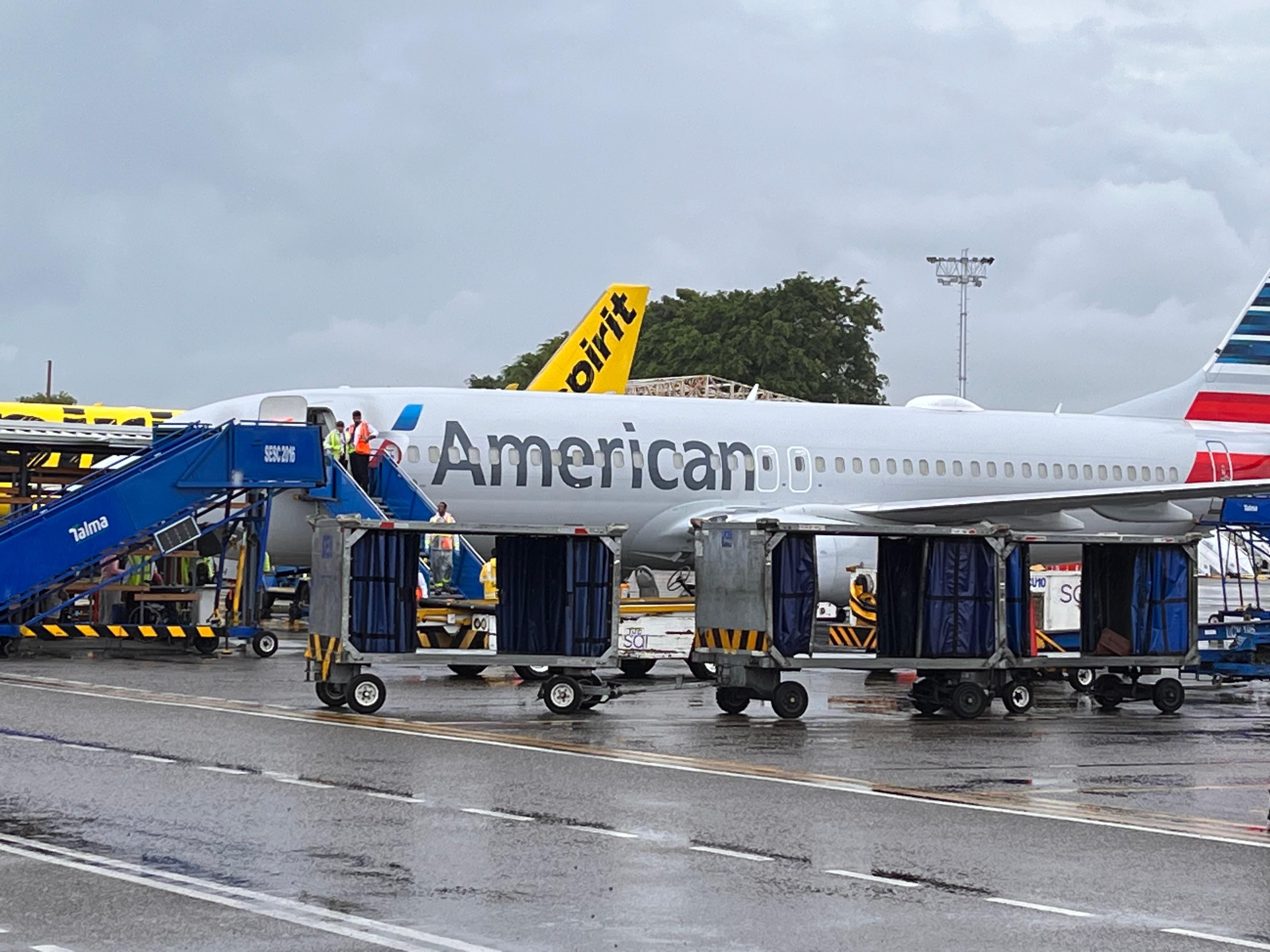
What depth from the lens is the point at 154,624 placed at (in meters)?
30.0

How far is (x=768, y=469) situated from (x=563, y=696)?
15372 mm

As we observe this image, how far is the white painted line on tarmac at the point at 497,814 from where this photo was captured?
39.6 feet

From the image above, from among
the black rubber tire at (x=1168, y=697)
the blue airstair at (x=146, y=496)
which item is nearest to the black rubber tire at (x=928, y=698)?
the black rubber tire at (x=1168, y=697)

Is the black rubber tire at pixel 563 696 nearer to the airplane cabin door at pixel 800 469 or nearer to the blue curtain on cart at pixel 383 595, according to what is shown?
the blue curtain on cart at pixel 383 595

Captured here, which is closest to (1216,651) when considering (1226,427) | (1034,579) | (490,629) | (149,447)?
(490,629)

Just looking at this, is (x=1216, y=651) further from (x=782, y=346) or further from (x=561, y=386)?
(x=782, y=346)

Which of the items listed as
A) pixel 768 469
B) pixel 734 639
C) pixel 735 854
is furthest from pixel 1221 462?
pixel 735 854

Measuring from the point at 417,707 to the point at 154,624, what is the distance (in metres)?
11.6

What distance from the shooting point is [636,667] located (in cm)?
2553

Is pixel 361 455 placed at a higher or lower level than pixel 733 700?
higher

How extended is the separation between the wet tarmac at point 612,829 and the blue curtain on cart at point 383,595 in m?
0.80

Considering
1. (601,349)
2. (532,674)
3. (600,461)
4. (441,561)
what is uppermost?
(601,349)

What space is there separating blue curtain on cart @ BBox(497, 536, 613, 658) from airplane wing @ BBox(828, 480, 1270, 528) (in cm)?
1280

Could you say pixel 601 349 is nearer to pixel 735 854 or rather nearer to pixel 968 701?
pixel 968 701
